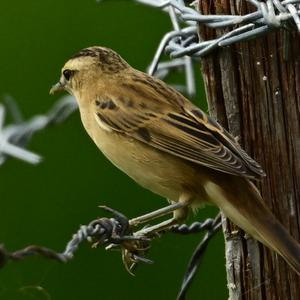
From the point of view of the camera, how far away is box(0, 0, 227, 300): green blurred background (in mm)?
7727

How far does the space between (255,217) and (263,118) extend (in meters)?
0.40

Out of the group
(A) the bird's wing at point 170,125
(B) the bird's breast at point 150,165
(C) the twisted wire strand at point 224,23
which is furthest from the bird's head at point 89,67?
(C) the twisted wire strand at point 224,23

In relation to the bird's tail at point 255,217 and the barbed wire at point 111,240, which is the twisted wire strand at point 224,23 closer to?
the bird's tail at point 255,217

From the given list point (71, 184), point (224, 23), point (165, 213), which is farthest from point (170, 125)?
point (71, 184)

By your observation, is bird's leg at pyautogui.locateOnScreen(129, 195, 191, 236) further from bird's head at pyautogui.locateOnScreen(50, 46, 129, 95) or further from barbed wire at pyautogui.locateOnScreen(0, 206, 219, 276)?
bird's head at pyautogui.locateOnScreen(50, 46, 129, 95)

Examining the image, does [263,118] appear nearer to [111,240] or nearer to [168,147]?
[168,147]

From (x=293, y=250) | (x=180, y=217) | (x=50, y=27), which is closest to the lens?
(x=293, y=250)

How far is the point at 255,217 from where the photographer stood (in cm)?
547

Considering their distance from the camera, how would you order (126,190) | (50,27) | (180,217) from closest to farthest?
(180,217) < (126,190) < (50,27)

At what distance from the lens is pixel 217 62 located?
18.1 ft

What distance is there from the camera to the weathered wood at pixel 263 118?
535 cm

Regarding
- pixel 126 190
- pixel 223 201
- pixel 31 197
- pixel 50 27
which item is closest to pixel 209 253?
pixel 126 190

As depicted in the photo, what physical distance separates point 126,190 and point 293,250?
275 centimetres

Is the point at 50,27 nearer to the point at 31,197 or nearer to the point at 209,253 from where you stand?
the point at 31,197
